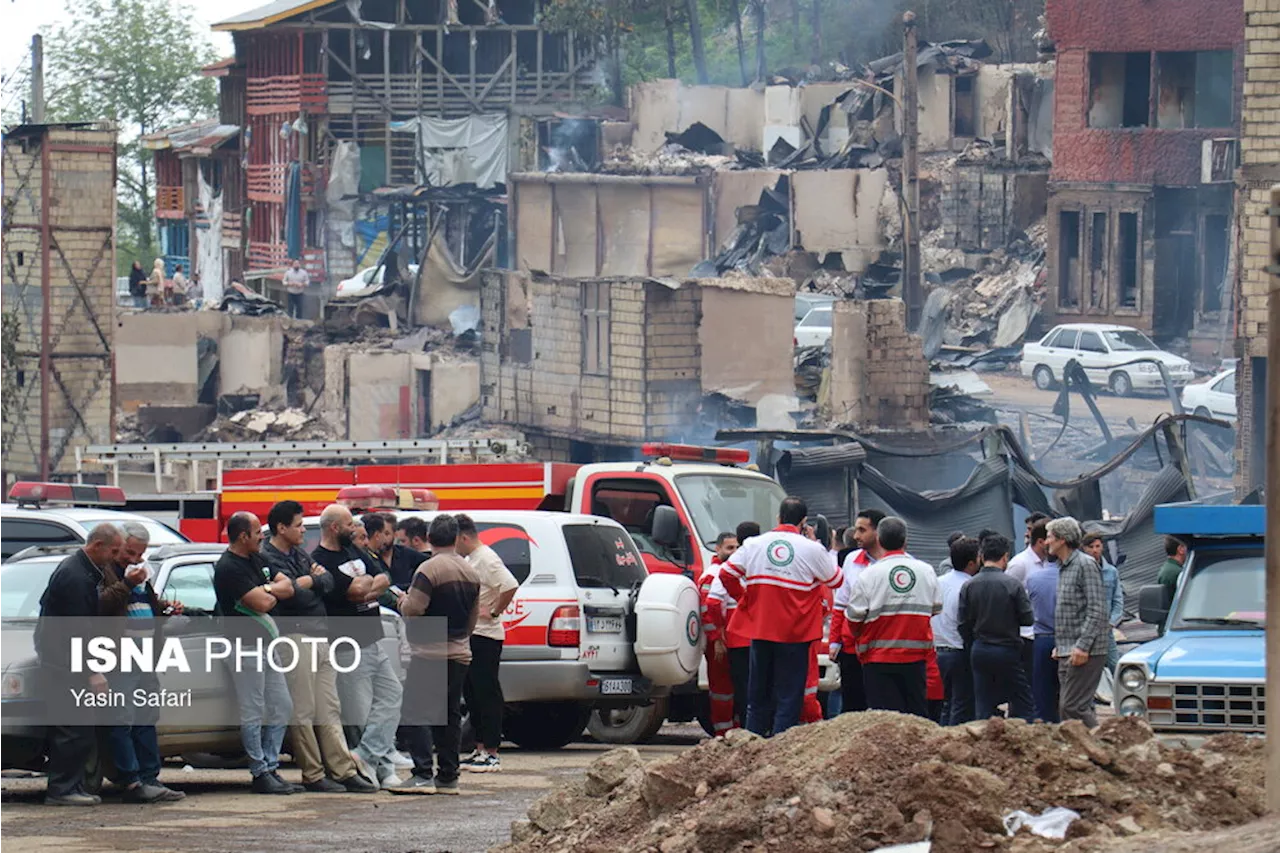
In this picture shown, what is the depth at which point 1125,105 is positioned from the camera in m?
51.2

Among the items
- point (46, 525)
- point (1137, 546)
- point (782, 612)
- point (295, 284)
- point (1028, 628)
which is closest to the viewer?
point (782, 612)

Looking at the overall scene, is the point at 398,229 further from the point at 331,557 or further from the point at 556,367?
the point at 331,557

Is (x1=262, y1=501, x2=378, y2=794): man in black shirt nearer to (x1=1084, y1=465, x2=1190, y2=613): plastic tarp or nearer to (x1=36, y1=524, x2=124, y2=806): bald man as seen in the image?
(x1=36, y1=524, x2=124, y2=806): bald man

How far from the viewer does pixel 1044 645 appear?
14.3 m

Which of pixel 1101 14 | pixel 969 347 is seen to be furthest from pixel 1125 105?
pixel 969 347

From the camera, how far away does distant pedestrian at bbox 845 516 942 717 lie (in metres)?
13.5

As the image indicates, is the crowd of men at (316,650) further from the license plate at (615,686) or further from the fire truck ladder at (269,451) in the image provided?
the fire truck ladder at (269,451)

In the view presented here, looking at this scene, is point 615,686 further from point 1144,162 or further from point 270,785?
point 1144,162

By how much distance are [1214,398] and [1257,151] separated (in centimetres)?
1192

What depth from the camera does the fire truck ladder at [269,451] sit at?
76.4ft

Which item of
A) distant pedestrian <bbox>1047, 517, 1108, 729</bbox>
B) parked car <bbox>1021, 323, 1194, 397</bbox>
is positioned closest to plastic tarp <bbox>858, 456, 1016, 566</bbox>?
distant pedestrian <bbox>1047, 517, 1108, 729</bbox>

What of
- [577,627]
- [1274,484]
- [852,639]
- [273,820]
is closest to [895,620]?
[852,639]

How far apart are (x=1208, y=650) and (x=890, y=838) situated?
3980 millimetres

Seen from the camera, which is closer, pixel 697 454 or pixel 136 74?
pixel 697 454
